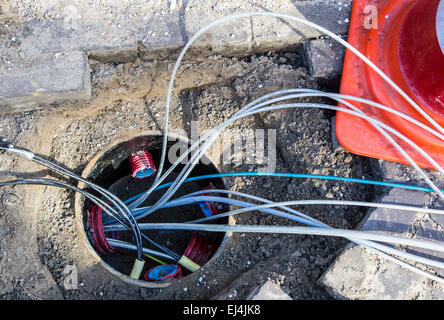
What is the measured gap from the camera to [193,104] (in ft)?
6.31

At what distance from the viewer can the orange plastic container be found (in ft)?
5.20

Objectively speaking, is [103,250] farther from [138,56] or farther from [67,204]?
[138,56]

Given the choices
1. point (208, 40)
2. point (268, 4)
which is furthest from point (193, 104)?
point (268, 4)

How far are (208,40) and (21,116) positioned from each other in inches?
37.8

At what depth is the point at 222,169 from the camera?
1.87 metres

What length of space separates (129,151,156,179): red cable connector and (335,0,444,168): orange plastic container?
3.20 feet

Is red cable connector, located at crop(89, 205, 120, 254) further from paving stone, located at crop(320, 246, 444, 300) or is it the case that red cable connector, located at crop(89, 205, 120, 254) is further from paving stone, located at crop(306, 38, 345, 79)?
paving stone, located at crop(306, 38, 345, 79)

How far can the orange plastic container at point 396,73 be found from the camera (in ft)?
5.20

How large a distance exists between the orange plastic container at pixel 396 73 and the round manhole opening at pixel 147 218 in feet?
2.38

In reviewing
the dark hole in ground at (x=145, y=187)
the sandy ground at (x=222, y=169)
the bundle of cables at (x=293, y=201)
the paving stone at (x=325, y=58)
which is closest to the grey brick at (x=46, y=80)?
the sandy ground at (x=222, y=169)

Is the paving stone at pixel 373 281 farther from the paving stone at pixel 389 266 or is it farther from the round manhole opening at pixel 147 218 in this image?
the round manhole opening at pixel 147 218

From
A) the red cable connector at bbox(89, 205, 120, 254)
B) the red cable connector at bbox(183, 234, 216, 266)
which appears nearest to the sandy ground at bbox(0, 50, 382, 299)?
the red cable connector at bbox(89, 205, 120, 254)

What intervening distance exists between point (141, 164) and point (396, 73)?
130cm

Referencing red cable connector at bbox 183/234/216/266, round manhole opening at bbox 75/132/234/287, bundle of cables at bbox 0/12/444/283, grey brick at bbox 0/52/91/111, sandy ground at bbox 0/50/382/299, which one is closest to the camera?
bundle of cables at bbox 0/12/444/283
